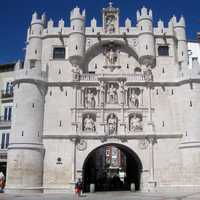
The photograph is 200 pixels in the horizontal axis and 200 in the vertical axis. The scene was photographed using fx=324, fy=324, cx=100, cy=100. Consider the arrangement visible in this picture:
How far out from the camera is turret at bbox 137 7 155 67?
115ft

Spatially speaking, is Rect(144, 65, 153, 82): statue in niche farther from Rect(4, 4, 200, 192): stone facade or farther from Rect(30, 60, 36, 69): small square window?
Rect(30, 60, 36, 69): small square window

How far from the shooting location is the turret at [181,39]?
35906 millimetres

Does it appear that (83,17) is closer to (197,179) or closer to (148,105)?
(148,105)

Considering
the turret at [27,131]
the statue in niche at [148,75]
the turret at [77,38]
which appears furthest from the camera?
the turret at [77,38]

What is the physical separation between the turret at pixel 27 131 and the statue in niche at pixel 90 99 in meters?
4.63

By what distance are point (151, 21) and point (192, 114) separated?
11524mm

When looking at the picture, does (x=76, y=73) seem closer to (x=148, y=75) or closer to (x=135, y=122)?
(x=148, y=75)

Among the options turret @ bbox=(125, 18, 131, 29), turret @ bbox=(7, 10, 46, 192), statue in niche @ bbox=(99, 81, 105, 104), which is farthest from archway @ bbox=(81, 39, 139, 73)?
turret @ bbox=(7, 10, 46, 192)

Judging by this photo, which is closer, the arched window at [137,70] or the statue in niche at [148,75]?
the statue in niche at [148,75]

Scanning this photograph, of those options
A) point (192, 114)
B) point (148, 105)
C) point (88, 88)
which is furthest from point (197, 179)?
point (88, 88)

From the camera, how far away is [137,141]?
32625mm

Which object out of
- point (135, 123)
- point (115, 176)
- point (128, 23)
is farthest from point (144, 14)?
point (115, 176)

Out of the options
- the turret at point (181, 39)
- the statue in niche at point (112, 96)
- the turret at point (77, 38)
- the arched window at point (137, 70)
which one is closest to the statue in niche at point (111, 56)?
the arched window at point (137, 70)

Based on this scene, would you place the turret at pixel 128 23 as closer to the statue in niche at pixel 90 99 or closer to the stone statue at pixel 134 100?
the stone statue at pixel 134 100
